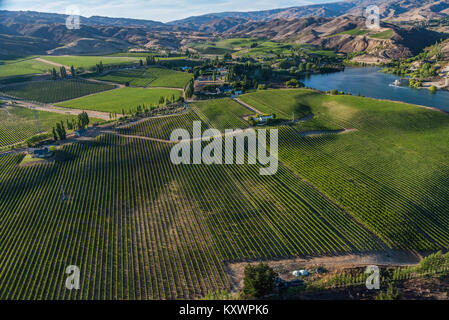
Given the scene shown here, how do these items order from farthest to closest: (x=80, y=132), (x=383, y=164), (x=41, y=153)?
1. (x=80, y=132)
2. (x=41, y=153)
3. (x=383, y=164)

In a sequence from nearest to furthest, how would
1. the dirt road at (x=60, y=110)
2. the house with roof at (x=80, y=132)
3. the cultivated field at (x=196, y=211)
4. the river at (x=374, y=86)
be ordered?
the cultivated field at (x=196, y=211)
the house with roof at (x=80, y=132)
the dirt road at (x=60, y=110)
the river at (x=374, y=86)

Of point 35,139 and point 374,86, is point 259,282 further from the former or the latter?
point 374,86

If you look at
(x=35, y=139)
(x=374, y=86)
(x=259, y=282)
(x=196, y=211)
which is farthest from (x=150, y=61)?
(x=259, y=282)

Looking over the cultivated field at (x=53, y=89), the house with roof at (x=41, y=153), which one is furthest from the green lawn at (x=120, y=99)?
the house with roof at (x=41, y=153)

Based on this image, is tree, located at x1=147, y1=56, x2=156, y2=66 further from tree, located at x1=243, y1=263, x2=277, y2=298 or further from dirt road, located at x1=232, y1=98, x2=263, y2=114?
tree, located at x1=243, y1=263, x2=277, y2=298

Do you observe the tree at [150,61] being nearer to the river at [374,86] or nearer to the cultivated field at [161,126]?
the river at [374,86]
